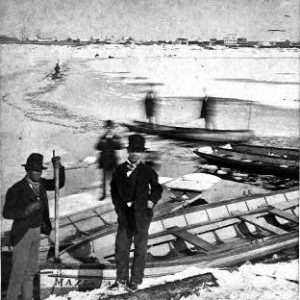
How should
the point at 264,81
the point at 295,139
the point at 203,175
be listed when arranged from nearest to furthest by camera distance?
the point at 203,175, the point at 264,81, the point at 295,139

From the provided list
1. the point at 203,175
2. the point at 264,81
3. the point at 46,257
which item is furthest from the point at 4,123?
the point at 264,81

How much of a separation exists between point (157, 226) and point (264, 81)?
13.1 ft

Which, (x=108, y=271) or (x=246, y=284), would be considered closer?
(x=108, y=271)

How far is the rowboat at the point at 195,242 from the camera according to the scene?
3.45m

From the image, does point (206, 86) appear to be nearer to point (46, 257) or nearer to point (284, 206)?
point (284, 206)

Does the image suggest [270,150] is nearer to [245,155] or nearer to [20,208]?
[245,155]

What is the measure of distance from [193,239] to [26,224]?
5.88 ft

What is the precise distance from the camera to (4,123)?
4137 mm

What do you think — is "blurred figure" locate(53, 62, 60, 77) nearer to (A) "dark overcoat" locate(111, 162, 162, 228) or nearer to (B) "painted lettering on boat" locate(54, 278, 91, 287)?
(A) "dark overcoat" locate(111, 162, 162, 228)

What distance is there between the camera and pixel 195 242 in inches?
158

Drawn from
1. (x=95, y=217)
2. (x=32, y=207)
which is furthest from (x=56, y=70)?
(x=32, y=207)

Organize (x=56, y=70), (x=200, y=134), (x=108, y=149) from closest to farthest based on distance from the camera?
(x=56, y=70), (x=108, y=149), (x=200, y=134)

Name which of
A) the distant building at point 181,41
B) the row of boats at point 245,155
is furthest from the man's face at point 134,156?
the row of boats at point 245,155

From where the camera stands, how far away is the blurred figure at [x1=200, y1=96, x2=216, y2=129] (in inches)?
331
